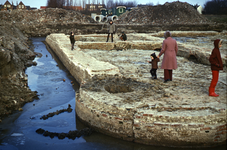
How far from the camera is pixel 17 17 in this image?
35.0 meters

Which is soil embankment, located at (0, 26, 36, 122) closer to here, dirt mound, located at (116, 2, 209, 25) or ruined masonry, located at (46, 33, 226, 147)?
ruined masonry, located at (46, 33, 226, 147)

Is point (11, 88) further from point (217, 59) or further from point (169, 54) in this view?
point (217, 59)

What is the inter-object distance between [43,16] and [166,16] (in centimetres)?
1893

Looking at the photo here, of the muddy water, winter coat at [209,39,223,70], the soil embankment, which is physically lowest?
the muddy water

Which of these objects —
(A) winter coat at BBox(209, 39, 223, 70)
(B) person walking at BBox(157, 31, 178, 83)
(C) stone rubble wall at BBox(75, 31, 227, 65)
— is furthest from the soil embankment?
(C) stone rubble wall at BBox(75, 31, 227, 65)

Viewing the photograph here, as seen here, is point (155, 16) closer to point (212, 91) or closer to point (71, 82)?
point (71, 82)

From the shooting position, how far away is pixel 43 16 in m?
37.1

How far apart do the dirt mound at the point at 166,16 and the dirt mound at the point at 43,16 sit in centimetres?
717

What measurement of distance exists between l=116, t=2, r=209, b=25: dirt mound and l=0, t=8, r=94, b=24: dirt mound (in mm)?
7173

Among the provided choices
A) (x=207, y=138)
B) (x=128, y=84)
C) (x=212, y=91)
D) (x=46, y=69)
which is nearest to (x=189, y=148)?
(x=207, y=138)

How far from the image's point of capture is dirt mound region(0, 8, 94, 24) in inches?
1373

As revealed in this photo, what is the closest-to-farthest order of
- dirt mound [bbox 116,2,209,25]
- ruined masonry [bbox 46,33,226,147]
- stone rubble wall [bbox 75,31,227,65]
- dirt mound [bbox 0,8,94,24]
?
ruined masonry [bbox 46,33,226,147] < stone rubble wall [bbox 75,31,227,65] < dirt mound [bbox 0,8,94,24] < dirt mound [bbox 116,2,209,25]

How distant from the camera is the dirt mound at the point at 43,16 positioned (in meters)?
34.9

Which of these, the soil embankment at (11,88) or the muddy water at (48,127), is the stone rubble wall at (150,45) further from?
the soil embankment at (11,88)
